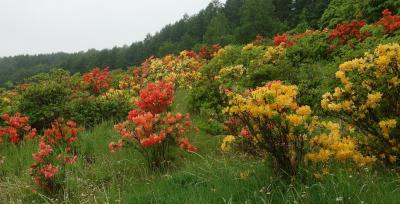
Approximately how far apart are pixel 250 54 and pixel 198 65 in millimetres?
3882

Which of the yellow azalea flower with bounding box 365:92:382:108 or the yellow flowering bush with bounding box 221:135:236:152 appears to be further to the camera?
the yellow flowering bush with bounding box 221:135:236:152

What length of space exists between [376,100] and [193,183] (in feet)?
6.86

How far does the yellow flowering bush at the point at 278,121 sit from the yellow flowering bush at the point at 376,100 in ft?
1.62

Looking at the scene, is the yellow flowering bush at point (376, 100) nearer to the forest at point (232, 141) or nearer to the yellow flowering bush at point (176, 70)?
the forest at point (232, 141)

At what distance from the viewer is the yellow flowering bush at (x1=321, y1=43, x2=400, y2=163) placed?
4.18 m

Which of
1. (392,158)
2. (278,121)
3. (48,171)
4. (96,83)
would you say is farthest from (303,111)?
(96,83)

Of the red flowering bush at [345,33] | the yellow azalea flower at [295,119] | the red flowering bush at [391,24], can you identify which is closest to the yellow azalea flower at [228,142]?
the yellow azalea flower at [295,119]

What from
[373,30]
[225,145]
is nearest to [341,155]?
A: [225,145]

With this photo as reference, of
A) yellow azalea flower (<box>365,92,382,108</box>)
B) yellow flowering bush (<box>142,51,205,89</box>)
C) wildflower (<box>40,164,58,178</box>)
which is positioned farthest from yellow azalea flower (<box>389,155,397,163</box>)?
yellow flowering bush (<box>142,51,205,89</box>)

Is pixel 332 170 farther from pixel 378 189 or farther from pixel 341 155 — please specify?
pixel 378 189

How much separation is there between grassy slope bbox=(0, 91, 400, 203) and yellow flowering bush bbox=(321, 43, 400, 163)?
0.31 meters

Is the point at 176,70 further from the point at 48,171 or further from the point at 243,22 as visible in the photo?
the point at 243,22

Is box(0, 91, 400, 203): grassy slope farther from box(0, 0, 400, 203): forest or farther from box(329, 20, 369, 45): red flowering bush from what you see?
box(329, 20, 369, 45): red flowering bush

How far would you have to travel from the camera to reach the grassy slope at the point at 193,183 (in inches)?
149
